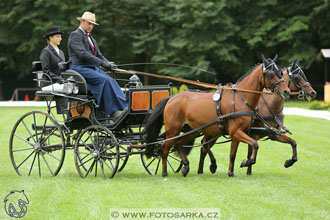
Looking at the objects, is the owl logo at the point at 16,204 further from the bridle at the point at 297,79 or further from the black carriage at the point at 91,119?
the bridle at the point at 297,79

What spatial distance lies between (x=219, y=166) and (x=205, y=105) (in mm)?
2116

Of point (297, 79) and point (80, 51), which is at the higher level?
point (80, 51)

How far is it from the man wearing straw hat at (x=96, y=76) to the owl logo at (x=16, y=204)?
6.91 feet

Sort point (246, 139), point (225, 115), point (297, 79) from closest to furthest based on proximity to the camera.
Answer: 1. point (246, 139)
2. point (225, 115)
3. point (297, 79)

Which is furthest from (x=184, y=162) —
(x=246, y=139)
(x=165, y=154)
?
(x=246, y=139)

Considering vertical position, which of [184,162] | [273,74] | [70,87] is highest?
[273,74]

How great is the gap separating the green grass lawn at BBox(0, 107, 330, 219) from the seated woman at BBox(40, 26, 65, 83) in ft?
5.71

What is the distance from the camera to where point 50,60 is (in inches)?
401

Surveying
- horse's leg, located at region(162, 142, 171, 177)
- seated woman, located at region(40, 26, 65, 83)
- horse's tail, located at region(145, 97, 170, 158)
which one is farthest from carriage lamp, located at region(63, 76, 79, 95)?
horse's leg, located at region(162, 142, 171, 177)

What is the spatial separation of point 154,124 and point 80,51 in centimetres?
168

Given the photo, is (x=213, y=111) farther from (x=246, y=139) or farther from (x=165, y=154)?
(x=165, y=154)

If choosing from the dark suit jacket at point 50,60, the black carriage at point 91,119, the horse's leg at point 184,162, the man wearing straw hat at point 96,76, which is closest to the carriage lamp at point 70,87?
the black carriage at point 91,119

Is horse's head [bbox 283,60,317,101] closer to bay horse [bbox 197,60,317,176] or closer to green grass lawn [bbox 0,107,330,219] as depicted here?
bay horse [bbox 197,60,317,176]

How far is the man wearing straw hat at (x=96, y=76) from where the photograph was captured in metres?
9.43
